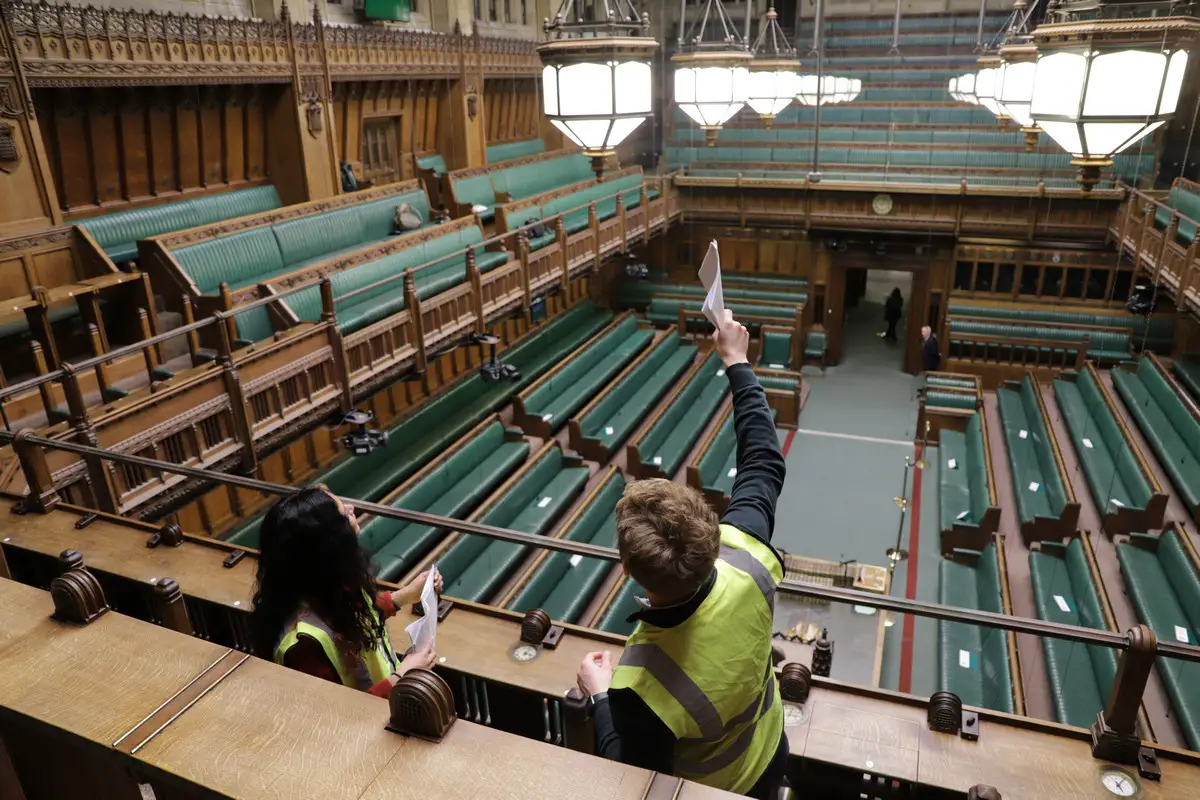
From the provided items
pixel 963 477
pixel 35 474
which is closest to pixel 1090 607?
pixel 963 477

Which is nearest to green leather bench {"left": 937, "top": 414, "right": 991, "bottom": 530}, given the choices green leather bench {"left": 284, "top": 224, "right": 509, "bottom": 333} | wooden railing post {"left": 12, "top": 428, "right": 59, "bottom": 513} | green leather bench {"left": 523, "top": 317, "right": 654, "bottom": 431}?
green leather bench {"left": 523, "top": 317, "right": 654, "bottom": 431}

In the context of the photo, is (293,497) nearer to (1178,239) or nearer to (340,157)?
(340,157)

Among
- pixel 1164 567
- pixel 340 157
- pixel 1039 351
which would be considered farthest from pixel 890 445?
pixel 340 157

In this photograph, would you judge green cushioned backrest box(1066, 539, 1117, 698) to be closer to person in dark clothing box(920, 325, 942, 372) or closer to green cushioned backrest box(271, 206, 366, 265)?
person in dark clothing box(920, 325, 942, 372)

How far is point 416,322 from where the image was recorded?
20.8 feet

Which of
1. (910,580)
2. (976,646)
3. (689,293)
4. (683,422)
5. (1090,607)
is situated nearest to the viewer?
(1090,607)

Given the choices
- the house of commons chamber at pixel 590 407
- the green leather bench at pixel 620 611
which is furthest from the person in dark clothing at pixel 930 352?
the green leather bench at pixel 620 611

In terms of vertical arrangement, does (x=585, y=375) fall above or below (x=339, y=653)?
below

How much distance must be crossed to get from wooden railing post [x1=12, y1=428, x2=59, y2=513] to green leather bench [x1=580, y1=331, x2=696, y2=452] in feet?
18.9

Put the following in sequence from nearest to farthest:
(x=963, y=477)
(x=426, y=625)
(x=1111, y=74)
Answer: (x=426, y=625) → (x=1111, y=74) → (x=963, y=477)

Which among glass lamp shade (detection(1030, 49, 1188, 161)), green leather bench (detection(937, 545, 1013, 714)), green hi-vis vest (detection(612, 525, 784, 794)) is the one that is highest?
glass lamp shade (detection(1030, 49, 1188, 161))

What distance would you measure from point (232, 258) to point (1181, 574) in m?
7.85

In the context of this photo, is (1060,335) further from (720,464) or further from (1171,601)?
(1171,601)

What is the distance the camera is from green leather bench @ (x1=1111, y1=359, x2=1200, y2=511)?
688 centimetres
